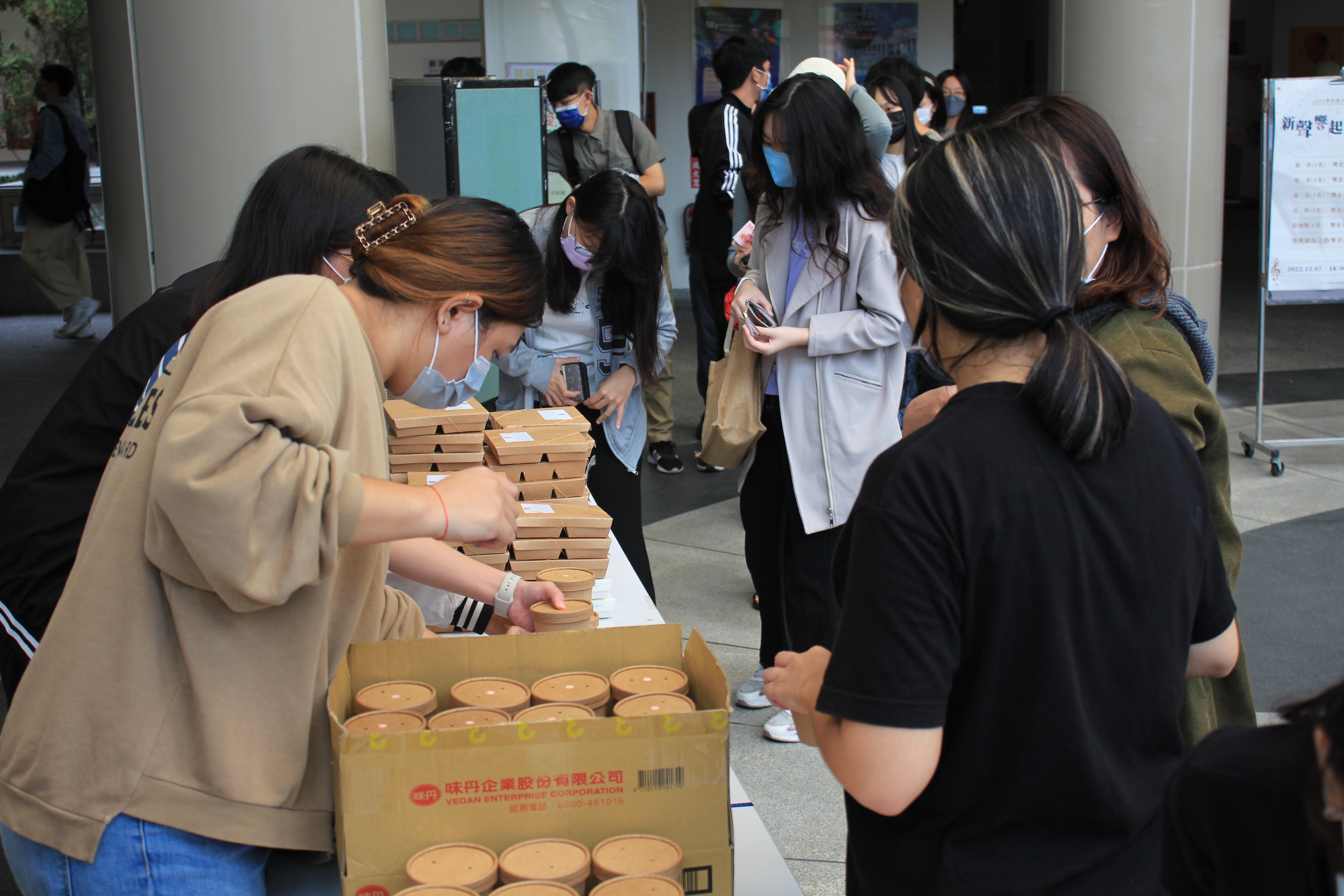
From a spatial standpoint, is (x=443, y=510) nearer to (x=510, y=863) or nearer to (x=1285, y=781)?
(x=510, y=863)

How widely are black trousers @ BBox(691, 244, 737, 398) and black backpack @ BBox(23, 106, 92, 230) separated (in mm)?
5950

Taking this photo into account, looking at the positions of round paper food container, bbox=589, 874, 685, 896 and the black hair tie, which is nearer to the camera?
the black hair tie

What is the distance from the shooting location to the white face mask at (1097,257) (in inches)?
68.8

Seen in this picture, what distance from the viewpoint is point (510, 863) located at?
4.63ft

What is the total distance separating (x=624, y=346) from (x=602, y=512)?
1.18 meters

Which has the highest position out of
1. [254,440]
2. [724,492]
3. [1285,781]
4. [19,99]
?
[19,99]

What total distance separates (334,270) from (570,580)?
801 millimetres

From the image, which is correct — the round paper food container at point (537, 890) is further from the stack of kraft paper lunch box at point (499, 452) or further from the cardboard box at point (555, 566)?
the stack of kraft paper lunch box at point (499, 452)

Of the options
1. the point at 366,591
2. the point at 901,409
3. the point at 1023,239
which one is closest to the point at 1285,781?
the point at 1023,239

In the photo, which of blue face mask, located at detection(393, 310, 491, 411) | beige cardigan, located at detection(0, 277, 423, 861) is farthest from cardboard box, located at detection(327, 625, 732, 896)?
blue face mask, located at detection(393, 310, 491, 411)

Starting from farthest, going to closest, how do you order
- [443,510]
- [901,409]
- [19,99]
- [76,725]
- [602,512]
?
[19,99]
[901,409]
[602,512]
[443,510]
[76,725]

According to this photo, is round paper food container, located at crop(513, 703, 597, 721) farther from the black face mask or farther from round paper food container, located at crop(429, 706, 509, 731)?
the black face mask

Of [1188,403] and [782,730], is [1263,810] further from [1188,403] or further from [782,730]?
[782,730]

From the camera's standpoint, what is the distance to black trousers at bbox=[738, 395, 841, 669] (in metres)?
3.24
